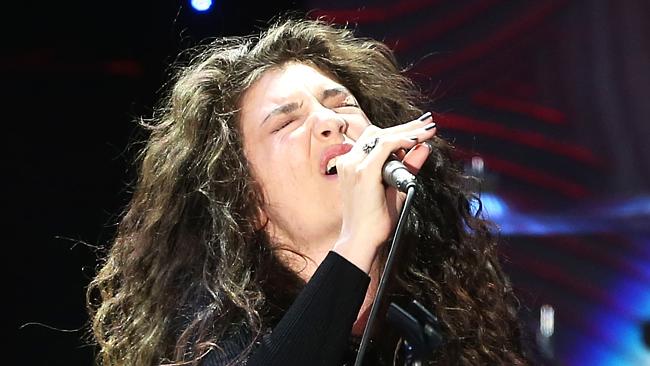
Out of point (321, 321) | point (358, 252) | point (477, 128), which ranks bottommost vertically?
point (321, 321)

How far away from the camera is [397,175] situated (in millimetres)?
1211

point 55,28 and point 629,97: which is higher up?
point 629,97

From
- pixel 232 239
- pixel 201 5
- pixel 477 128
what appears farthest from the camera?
pixel 477 128

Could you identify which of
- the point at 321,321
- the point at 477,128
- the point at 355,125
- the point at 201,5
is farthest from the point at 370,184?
the point at 477,128

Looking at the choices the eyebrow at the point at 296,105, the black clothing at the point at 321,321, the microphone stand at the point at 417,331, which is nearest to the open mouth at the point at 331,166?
the eyebrow at the point at 296,105

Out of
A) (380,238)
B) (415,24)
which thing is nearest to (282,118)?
(380,238)

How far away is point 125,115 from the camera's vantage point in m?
2.47

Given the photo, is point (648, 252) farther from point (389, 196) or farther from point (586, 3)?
point (389, 196)

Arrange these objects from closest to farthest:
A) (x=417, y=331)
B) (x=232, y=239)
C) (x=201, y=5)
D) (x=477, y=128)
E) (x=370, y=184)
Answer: (x=417, y=331) → (x=370, y=184) → (x=232, y=239) → (x=201, y=5) → (x=477, y=128)

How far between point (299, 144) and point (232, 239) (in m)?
0.21

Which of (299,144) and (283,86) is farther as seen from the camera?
(283,86)

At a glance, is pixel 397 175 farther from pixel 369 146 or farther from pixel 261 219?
pixel 261 219

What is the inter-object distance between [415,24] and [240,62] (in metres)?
1.10

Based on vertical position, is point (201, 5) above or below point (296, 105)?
above
